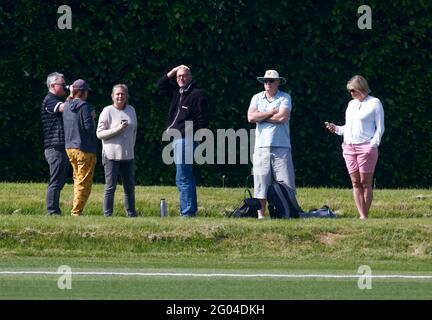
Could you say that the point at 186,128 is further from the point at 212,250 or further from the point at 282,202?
the point at 212,250

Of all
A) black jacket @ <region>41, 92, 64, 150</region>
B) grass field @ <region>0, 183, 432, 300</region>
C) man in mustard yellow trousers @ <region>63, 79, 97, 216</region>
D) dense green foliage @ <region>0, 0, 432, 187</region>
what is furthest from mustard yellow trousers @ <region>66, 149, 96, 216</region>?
dense green foliage @ <region>0, 0, 432, 187</region>

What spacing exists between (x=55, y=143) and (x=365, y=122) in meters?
3.66

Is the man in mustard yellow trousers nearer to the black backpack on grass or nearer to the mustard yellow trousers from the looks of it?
the mustard yellow trousers

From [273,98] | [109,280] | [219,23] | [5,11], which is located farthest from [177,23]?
[109,280]

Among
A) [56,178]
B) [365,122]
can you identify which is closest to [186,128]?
[56,178]

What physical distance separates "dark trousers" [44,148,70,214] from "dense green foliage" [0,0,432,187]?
332 centimetres

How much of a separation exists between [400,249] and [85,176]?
3890mm

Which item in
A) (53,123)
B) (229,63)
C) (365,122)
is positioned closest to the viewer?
(365,122)

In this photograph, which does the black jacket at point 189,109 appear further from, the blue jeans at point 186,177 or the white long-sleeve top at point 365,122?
the white long-sleeve top at point 365,122

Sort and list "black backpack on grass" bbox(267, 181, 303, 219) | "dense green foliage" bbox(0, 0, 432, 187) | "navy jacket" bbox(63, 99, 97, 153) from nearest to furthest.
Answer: "black backpack on grass" bbox(267, 181, 303, 219)
"navy jacket" bbox(63, 99, 97, 153)
"dense green foliage" bbox(0, 0, 432, 187)


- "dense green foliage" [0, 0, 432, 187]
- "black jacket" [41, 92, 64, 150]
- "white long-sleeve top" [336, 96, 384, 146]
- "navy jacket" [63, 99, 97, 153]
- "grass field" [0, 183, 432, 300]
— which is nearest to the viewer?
"grass field" [0, 183, 432, 300]

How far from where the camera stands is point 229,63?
73.0 ft

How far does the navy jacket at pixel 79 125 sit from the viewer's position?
1837 centimetres

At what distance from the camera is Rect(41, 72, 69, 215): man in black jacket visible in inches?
729
